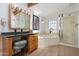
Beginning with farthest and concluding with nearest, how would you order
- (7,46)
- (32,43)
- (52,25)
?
1. (32,43)
2. (52,25)
3. (7,46)

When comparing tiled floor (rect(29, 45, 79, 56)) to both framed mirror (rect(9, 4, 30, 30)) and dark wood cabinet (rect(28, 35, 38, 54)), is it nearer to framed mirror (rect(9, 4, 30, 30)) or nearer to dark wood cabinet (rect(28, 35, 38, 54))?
dark wood cabinet (rect(28, 35, 38, 54))

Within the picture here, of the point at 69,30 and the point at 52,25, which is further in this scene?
the point at 69,30

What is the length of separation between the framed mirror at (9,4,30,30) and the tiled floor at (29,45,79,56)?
0.51 meters

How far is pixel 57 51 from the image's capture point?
2.03 meters

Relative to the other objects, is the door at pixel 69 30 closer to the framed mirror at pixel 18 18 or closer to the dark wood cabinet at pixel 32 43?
the dark wood cabinet at pixel 32 43

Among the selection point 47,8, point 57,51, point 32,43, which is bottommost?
point 57,51

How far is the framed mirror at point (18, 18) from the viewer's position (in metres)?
2.07

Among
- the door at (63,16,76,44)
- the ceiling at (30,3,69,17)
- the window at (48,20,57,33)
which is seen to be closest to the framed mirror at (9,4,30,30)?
the ceiling at (30,3,69,17)

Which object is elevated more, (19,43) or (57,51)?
(19,43)

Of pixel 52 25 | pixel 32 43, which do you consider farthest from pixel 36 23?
pixel 32 43

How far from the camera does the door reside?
215 centimetres

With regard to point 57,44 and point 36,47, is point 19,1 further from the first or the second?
point 57,44

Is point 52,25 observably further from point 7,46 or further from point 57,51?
point 7,46

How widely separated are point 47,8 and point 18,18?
576mm
